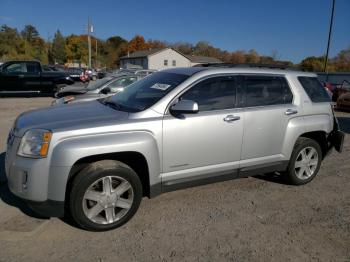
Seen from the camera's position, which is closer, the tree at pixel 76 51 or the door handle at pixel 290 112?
the door handle at pixel 290 112

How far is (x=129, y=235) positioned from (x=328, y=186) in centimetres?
333

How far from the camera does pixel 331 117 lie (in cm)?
503

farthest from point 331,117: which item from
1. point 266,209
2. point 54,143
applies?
point 54,143

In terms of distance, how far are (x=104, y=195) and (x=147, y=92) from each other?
148 centimetres

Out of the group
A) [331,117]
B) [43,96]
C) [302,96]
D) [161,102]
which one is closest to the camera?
[161,102]

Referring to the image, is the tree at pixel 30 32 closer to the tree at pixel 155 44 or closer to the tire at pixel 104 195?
the tree at pixel 155 44

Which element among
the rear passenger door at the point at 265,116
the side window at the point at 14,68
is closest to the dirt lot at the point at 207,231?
the rear passenger door at the point at 265,116

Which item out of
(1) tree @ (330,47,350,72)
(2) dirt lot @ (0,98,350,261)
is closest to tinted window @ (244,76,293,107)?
(2) dirt lot @ (0,98,350,261)

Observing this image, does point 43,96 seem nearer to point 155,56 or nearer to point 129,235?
point 129,235

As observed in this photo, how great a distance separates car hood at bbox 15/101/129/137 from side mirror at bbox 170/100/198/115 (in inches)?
22.4

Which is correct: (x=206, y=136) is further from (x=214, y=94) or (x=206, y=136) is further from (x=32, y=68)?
(x=32, y=68)

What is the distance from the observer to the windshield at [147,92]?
381 centimetres

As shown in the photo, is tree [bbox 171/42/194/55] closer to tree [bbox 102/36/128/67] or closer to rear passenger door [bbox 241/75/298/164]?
tree [bbox 102/36/128/67]

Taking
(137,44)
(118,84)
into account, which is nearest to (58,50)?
(137,44)
